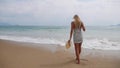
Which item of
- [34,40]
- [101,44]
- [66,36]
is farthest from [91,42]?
[34,40]

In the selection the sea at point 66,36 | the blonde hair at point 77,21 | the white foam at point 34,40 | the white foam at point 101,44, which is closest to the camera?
the blonde hair at point 77,21

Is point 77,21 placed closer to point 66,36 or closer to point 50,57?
point 50,57

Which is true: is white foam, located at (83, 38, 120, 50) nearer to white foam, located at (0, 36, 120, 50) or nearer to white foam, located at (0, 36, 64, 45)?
white foam, located at (0, 36, 120, 50)

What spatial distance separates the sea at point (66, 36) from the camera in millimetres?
4211

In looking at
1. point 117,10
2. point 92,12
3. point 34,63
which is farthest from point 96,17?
point 34,63

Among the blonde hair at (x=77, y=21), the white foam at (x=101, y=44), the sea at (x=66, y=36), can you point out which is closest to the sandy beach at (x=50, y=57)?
the white foam at (x=101, y=44)

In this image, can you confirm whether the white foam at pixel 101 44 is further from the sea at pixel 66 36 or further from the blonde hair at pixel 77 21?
the blonde hair at pixel 77 21

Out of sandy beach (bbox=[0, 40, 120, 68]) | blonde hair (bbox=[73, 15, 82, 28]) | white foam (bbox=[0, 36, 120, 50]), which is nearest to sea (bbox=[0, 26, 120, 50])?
white foam (bbox=[0, 36, 120, 50])

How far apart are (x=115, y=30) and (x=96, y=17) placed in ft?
2.15

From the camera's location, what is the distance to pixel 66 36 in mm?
4527

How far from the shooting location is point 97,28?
4391 mm

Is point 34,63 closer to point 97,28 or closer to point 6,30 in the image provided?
point 97,28

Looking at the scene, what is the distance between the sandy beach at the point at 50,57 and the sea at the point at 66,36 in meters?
0.31

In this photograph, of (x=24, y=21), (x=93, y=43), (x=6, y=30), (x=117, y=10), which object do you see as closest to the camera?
(x=117, y=10)
